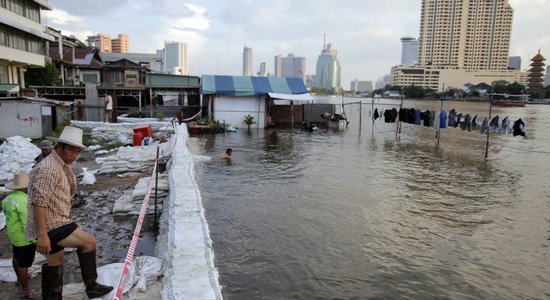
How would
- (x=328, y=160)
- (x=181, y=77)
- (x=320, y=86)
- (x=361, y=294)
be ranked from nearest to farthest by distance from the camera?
(x=361, y=294) < (x=328, y=160) < (x=181, y=77) < (x=320, y=86)

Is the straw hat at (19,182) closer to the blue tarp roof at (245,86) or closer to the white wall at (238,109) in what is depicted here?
the white wall at (238,109)

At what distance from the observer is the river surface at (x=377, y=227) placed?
6051 mm

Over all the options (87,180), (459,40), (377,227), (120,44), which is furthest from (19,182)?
(459,40)

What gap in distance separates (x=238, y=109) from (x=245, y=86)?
5.37ft

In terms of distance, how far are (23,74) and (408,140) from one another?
29334 mm

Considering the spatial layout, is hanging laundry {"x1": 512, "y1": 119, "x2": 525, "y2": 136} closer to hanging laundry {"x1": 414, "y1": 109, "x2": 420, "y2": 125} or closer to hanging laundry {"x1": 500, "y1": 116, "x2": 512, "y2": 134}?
hanging laundry {"x1": 500, "y1": 116, "x2": 512, "y2": 134}

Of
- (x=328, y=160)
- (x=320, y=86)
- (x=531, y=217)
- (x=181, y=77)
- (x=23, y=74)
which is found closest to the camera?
(x=531, y=217)

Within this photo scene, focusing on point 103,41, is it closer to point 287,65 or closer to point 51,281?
point 287,65

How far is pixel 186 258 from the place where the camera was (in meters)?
4.60

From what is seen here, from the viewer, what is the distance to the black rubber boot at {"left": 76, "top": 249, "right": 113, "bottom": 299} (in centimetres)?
407

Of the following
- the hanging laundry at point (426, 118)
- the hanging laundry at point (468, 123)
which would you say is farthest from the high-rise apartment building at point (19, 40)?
the hanging laundry at point (468, 123)

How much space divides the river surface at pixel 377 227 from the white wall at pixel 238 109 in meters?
11.4

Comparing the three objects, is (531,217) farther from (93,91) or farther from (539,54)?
(539,54)

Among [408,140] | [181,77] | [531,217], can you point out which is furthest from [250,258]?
[181,77]
